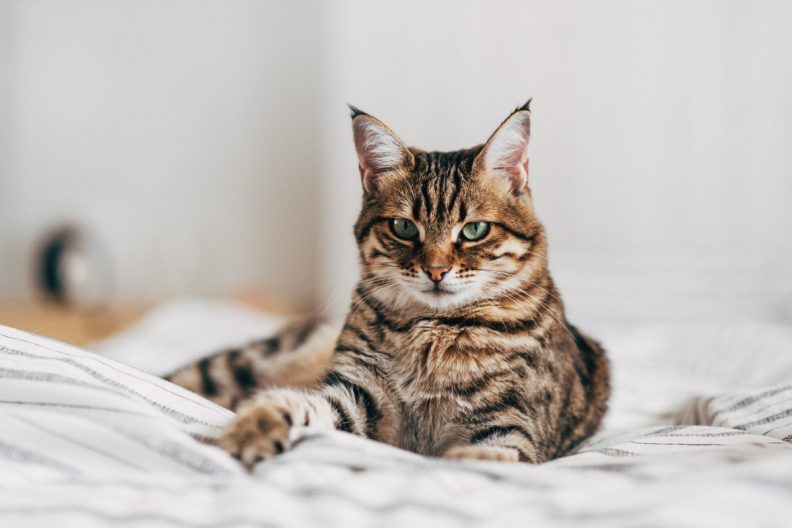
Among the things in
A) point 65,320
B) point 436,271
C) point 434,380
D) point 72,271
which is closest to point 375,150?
point 436,271

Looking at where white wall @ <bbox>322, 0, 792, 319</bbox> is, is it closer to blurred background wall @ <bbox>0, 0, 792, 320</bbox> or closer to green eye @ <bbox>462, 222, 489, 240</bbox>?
blurred background wall @ <bbox>0, 0, 792, 320</bbox>

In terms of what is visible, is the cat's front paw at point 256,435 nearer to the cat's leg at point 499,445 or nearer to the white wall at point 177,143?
the cat's leg at point 499,445

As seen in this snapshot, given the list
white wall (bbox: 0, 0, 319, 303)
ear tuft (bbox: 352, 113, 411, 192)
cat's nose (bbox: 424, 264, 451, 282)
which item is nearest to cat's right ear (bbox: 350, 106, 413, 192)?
ear tuft (bbox: 352, 113, 411, 192)

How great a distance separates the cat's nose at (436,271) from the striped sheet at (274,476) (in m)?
0.33

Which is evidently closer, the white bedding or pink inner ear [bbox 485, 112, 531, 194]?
the white bedding

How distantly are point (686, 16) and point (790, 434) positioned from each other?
7.60ft

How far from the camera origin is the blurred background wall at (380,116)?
105 inches

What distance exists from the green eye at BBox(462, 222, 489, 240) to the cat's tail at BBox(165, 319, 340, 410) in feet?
1.51

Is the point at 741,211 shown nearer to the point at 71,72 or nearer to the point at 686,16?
the point at 686,16

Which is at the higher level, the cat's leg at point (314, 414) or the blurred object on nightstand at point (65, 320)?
the cat's leg at point (314, 414)

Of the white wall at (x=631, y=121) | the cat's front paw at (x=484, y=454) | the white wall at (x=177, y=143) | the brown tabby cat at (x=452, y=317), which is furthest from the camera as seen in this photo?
the white wall at (x=177, y=143)

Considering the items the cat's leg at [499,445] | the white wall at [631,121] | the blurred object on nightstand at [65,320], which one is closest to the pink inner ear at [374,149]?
the cat's leg at [499,445]

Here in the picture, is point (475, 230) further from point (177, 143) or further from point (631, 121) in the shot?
point (177, 143)

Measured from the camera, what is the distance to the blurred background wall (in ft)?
8.76
